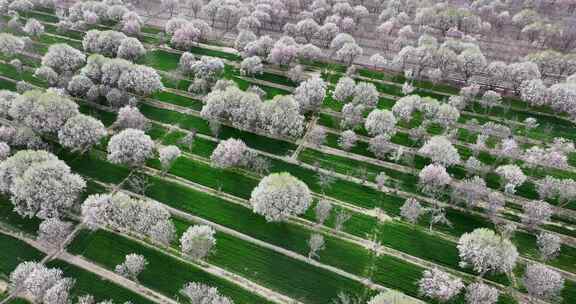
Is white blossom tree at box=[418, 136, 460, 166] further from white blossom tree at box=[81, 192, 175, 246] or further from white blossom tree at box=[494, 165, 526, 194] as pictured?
white blossom tree at box=[81, 192, 175, 246]

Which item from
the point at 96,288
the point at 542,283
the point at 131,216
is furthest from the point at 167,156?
the point at 542,283

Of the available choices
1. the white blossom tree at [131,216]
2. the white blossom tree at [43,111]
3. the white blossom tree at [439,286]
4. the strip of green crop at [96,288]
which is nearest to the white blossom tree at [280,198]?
the white blossom tree at [131,216]

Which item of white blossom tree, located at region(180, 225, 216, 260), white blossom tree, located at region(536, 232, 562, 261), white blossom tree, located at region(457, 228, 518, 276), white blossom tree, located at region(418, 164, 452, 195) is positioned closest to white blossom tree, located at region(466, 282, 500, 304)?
white blossom tree, located at region(457, 228, 518, 276)

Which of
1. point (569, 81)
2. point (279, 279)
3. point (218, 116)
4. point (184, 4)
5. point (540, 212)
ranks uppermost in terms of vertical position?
point (184, 4)

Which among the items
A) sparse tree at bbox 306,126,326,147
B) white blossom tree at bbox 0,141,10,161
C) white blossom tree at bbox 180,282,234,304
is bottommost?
white blossom tree at bbox 180,282,234,304

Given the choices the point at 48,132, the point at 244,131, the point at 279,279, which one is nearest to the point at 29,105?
the point at 48,132

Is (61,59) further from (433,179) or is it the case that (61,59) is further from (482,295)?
(482,295)

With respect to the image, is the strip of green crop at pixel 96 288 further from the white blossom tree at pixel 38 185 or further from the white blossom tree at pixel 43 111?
the white blossom tree at pixel 43 111

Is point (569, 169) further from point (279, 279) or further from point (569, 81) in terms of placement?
point (279, 279)
